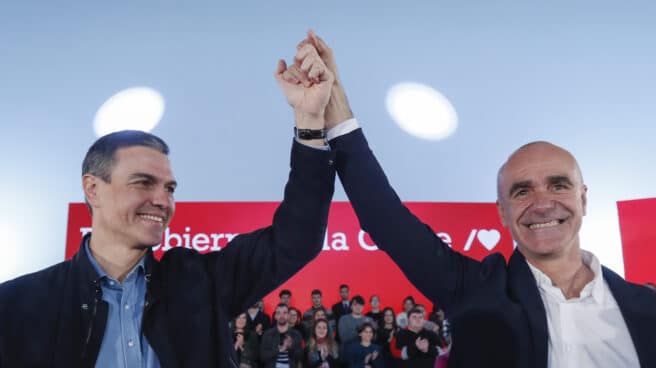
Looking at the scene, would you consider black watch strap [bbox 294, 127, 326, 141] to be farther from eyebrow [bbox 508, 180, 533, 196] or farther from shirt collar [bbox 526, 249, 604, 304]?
shirt collar [bbox 526, 249, 604, 304]

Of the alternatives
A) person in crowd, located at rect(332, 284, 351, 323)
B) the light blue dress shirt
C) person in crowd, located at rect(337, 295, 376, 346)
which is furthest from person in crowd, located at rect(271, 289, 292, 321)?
the light blue dress shirt

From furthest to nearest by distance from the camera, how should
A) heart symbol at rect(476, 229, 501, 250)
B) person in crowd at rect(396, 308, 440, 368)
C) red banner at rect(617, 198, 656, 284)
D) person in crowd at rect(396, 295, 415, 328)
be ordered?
heart symbol at rect(476, 229, 501, 250), red banner at rect(617, 198, 656, 284), person in crowd at rect(396, 295, 415, 328), person in crowd at rect(396, 308, 440, 368)

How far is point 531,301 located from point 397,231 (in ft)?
1.30

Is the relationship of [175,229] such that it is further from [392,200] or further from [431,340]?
[392,200]

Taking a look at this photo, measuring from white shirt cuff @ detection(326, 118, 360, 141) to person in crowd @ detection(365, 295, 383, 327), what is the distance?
5.22 m

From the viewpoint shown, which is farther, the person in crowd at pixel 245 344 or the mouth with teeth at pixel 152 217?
the person in crowd at pixel 245 344

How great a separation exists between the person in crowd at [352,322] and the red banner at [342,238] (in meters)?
0.59

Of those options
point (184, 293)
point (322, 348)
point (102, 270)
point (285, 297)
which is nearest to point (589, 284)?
point (184, 293)

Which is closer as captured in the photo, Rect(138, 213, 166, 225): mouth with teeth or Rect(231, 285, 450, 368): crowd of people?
Rect(138, 213, 166, 225): mouth with teeth

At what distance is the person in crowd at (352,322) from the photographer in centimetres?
614

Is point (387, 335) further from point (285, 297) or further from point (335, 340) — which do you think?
point (285, 297)

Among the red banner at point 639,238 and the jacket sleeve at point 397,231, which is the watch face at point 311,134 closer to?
the jacket sleeve at point 397,231

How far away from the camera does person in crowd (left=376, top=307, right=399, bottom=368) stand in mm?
5852

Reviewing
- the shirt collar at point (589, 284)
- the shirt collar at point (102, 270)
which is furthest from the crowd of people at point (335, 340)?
the shirt collar at point (102, 270)
